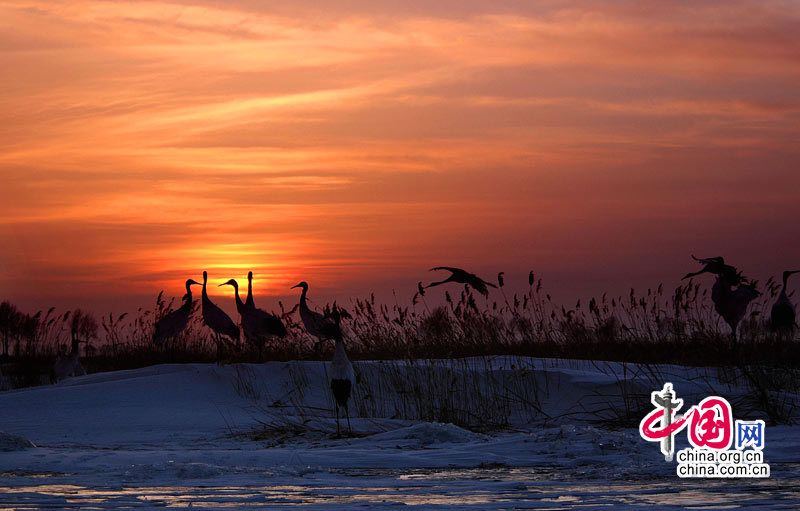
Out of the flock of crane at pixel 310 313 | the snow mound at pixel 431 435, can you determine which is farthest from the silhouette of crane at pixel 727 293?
the snow mound at pixel 431 435

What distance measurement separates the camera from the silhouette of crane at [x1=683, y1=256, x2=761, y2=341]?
494 inches

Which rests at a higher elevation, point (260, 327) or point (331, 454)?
point (260, 327)

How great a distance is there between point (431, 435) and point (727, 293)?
6.11m

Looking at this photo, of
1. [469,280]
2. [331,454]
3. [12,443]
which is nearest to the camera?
[331,454]

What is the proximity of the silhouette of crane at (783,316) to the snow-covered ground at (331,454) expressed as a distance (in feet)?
11.1

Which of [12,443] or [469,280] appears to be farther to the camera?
[469,280]

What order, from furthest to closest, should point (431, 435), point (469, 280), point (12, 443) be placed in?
point (469, 280)
point (431, 435)
point (12, 443)

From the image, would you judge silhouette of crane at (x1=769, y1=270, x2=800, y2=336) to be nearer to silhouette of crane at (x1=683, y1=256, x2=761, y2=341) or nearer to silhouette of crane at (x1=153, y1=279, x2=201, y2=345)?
silhouette of crane at (x1=683, y1=256, x2=761, y2=341)

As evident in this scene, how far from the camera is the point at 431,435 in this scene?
7980 millimetres

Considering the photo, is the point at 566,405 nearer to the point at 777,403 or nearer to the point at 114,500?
the point at 777,403

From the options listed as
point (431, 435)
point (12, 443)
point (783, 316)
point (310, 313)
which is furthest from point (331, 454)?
point (783, 316)

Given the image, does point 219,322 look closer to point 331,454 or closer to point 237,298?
point 237,298

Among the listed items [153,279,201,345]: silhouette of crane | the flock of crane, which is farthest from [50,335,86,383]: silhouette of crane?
[153,279,201,345]: silhouette of crane

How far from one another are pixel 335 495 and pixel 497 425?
4366 millimetres
